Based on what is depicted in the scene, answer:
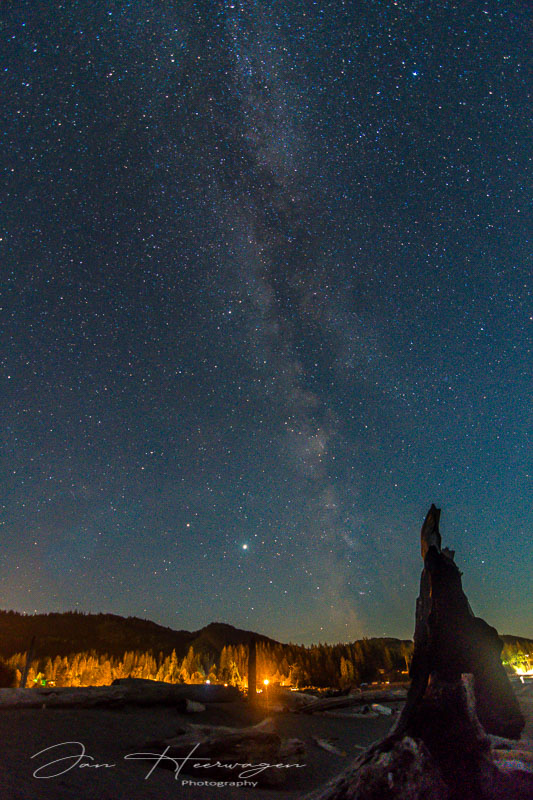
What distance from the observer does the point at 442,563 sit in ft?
24.5

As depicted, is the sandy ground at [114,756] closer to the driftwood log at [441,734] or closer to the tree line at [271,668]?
the driftwood log at [441,734]

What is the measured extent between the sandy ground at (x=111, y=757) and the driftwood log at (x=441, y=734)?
180 inches

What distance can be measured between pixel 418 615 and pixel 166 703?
14622 millimetres

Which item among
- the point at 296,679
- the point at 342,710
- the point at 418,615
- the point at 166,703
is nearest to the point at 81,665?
the point at 296,679

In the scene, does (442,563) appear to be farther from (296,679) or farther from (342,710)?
(296,679)

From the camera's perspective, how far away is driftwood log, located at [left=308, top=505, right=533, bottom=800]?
491cm

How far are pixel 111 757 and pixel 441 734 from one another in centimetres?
901

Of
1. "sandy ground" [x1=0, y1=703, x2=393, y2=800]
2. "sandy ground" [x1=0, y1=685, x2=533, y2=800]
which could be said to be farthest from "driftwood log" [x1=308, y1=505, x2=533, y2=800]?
"sandy ground" [x1=0, y1=703, x2=393, y2=800]

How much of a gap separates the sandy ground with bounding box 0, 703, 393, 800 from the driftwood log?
15.0ft

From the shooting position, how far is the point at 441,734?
5.43 m

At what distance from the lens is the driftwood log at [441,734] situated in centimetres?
491
